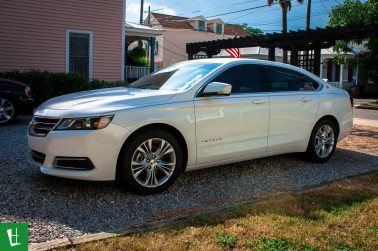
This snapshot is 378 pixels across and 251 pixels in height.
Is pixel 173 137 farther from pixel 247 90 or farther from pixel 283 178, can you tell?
pixel 283 178

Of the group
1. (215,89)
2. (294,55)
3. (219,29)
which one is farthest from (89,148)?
(219,29)

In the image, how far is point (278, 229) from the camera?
3508 mm

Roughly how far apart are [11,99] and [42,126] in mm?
5502

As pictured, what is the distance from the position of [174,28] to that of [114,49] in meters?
25.6

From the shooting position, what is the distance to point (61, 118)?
4152mm

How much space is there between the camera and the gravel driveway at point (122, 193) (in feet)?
12.0

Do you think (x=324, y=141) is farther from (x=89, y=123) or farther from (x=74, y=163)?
(x=74, y=163)

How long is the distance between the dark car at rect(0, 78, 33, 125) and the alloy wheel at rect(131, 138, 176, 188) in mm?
6124

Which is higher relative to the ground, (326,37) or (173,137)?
(326,37)

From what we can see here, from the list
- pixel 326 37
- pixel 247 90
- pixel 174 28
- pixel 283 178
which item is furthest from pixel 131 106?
pixel 174 28

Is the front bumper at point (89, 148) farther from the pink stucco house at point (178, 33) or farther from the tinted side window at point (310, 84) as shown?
the pink stucco house at point (178, 33)

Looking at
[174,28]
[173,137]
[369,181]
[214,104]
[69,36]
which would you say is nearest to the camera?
[173,137]
